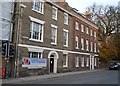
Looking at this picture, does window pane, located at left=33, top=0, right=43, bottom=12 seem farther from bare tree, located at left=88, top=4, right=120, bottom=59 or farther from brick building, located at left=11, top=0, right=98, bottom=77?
bare tree, located at left=88, top=4, right=120, bottom=59

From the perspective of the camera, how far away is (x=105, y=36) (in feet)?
173

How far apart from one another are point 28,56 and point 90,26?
2213cm

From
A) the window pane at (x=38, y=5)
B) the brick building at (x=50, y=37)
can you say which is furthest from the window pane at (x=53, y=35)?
the window pane at (x=38, y=5)

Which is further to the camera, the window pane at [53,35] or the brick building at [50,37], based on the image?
the window pane at [53,35]

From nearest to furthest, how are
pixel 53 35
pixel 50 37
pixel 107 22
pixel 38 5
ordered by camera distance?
pixel 38 5, pixel 50 37, pixel 53 35, pixel 107 22

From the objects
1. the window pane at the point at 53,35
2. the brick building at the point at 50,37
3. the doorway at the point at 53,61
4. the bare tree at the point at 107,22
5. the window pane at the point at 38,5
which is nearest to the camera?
the brick building at the point at 50,37

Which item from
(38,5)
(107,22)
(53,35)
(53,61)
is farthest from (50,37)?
Answer: (107,22)

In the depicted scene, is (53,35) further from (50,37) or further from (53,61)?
(53,61)

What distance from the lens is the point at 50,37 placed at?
27.3 meters

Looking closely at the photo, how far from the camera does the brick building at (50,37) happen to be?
22.3 metres

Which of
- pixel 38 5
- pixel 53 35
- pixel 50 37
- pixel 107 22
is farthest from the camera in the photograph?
Result: pixel 107 22

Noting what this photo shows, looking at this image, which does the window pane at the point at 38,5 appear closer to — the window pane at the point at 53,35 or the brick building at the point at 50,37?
the brick building at the point at 50,37

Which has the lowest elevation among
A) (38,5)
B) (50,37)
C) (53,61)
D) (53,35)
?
(53,61)

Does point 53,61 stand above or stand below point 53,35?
below
